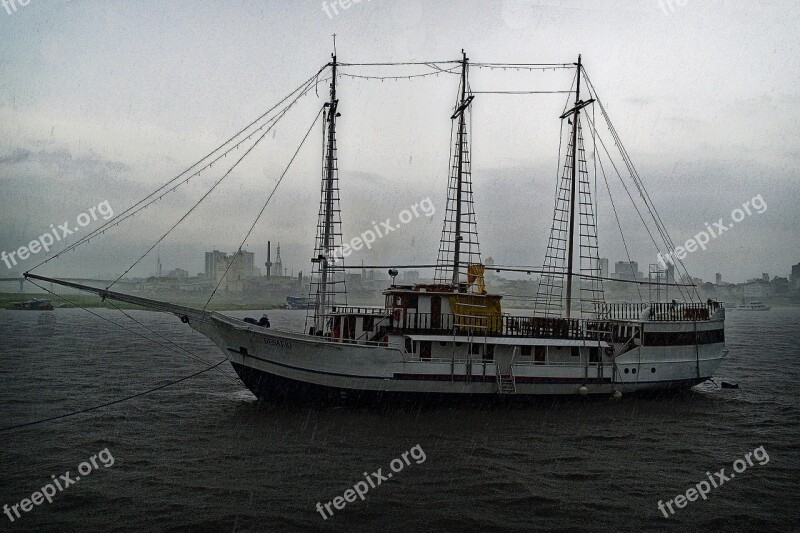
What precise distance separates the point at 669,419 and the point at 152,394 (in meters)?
25.1

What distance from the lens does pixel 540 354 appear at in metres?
27.5

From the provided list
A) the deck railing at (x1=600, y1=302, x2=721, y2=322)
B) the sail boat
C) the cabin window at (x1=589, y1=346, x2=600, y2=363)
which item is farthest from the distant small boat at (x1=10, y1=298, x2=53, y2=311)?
the cabin window at (x1=589, y1=346, x2=600, y2=363)

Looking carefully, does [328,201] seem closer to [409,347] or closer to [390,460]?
[409,347]

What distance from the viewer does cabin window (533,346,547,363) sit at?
27.4 meters

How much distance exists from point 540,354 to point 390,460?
11.2 meters

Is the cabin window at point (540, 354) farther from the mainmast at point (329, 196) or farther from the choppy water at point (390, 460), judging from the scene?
the mainmast at point (329, 196)

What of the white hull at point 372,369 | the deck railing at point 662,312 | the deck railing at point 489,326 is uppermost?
the deck railing at point 662,312

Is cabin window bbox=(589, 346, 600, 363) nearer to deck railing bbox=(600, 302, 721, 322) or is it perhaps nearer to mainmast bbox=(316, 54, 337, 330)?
deck railing bbox=(600, 302, 721, 322)

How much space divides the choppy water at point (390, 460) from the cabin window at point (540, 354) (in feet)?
7.35

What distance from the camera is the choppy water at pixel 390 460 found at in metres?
14.8

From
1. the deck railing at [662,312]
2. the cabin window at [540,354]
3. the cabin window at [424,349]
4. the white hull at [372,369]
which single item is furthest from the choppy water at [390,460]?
the deck railing at [662,312]

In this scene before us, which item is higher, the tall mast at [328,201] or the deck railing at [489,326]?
the tall mast at [328,201]

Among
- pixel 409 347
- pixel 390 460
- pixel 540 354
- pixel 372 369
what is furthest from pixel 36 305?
pixel 390 460

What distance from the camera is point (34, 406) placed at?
84.6ft
